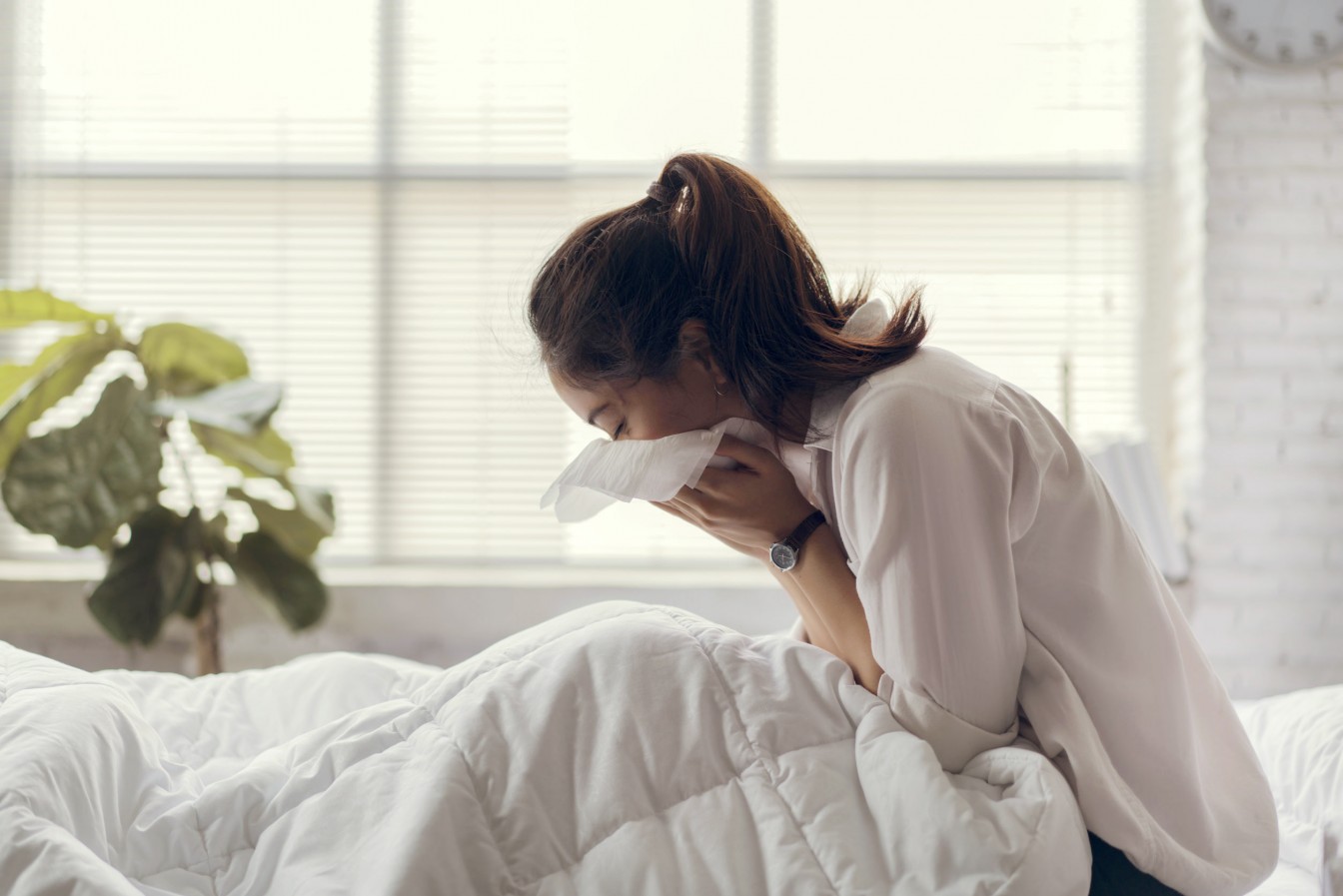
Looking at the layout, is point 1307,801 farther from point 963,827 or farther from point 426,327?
point 426,327

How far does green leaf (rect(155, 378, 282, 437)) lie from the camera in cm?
194

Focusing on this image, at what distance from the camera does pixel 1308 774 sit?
123 centimetres

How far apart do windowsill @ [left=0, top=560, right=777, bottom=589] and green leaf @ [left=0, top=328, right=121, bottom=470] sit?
1.71 feet

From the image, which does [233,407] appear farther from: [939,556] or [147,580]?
[939,556]

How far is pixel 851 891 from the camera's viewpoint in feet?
2.57

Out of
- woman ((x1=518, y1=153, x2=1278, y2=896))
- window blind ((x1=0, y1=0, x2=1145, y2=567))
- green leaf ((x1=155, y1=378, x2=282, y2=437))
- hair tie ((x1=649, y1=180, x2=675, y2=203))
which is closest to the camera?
woman ((x1=518, y1=153, x2=1278, y2=896))

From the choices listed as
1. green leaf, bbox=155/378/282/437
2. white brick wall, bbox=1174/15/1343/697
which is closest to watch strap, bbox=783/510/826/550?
green leaf, bbox=155/378/282/437

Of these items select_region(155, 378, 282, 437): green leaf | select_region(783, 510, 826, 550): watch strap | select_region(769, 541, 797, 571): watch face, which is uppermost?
select_region(155, 378, 282, 437): green leaf

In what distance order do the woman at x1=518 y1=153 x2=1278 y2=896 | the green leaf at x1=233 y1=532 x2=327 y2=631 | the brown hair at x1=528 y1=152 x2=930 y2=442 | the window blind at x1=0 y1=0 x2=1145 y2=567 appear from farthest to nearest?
the window blind at x1=0 y1=0 x2=1145 y2=567 → the green leaf at x1=233 y1=532 x2=327 y2=631 → the brown hair at x1=528 y1=152 x2=930 y2=442 → the woman at x1=518 y1=153 x2=1278 y2=896

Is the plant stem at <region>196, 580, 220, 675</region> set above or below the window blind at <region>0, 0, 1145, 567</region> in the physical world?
below

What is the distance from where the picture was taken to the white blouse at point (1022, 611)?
884 millimetres

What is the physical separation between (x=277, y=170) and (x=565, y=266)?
1869 mm

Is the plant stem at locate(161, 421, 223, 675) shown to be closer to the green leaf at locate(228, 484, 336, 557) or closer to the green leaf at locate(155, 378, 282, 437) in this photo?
the green leaf at locate(228, 484, 336, 557)

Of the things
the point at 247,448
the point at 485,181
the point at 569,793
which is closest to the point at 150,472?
the point at 247,448
